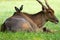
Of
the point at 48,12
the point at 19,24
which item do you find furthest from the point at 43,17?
the point at 19,24

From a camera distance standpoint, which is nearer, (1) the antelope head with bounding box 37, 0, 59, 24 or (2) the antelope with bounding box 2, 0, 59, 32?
(2) the antelope with bounding box 2, 0, 59, 32

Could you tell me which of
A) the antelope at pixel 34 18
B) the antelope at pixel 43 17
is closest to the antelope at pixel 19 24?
the antelope at pixel 34 18

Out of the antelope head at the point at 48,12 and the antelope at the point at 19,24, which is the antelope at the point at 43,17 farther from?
the antelope at the point at 19,24

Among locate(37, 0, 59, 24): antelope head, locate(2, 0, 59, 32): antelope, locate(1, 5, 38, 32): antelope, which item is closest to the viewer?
locate(1, 5, 38, 32): antelope

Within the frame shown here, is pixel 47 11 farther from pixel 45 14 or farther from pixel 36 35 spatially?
pixel 36 35

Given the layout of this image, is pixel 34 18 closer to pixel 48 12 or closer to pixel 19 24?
pixel 48 12

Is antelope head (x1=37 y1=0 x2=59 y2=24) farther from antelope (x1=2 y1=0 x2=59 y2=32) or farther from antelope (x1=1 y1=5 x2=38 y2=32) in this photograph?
antelope (x1=1 y1=5 x2=38 y2=32)

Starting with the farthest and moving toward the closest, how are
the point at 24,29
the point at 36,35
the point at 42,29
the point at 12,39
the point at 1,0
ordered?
1. the point at 1,0
2. the point at 42,29
3. the point at 24,29
4. the point at 36,35
5. the point at 12,39

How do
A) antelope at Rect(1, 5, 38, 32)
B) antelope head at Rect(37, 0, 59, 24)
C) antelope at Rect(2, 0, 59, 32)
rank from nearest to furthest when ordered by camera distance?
antelope at Rect(1, 5, 38, 32) → antelope at Rect(2, 0, 59, 32) → antelope head at Rect(37, 0, 59, 24)

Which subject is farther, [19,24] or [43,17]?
[43,17]

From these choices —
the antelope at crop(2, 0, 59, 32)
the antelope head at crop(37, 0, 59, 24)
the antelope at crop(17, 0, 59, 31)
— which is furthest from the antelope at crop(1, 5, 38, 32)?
the antelope head at crop(37, 0, 59, 24)

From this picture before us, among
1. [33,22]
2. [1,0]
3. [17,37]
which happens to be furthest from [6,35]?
[1,0]

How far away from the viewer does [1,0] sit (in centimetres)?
3005

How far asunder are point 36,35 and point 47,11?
5.97 feet
